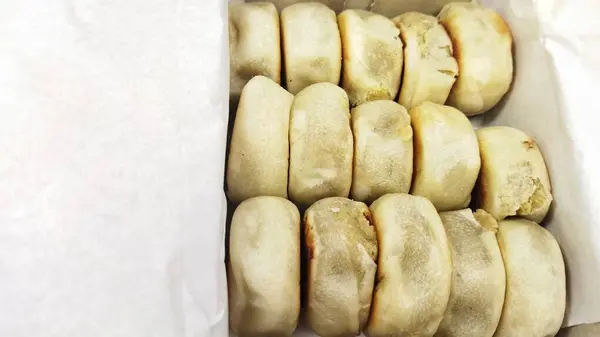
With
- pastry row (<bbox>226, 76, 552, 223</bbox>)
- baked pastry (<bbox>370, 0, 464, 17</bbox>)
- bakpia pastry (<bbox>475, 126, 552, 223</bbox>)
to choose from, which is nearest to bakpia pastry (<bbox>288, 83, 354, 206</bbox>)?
pastry row (<bbox>226, 76, 552, 223</bbox>)

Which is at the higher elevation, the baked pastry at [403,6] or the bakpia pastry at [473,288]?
the baked pastry at [403,6]

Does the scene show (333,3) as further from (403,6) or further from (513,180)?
(513,180)

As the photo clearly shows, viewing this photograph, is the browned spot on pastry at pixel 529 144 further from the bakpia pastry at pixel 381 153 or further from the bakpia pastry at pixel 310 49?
the bakpia pastry at pixel 310 49

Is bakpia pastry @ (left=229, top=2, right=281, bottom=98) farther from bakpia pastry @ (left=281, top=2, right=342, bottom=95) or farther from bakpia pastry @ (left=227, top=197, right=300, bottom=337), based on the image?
bakpia pastry @ (left=227, top=197, right=300, bottom=337)

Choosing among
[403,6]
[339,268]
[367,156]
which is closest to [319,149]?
[367,156]

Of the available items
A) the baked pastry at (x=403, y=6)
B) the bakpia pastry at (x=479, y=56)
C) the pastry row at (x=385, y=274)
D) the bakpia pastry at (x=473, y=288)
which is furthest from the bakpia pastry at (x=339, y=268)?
the baked pastry at (x=403, y=6)

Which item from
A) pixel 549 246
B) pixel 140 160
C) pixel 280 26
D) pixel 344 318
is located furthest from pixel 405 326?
pixel 280 26

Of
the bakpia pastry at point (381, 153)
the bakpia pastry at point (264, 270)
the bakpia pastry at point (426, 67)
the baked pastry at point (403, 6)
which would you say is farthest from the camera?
the baked pastry at point (403, 6)
